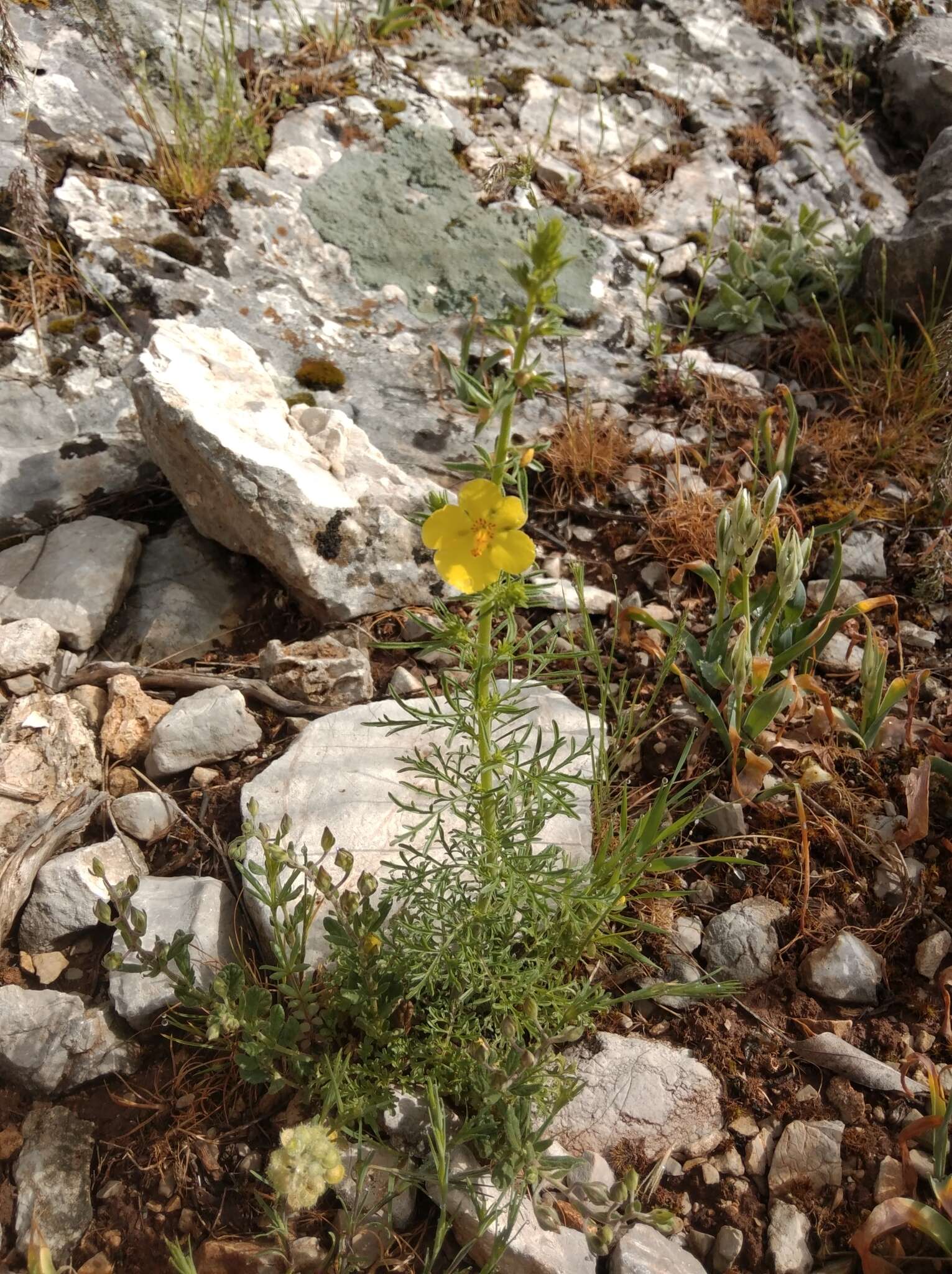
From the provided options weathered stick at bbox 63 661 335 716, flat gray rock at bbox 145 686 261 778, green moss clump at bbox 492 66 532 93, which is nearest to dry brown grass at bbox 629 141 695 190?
green moss clump at bbox 492 66 532 93

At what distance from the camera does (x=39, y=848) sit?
226 cm

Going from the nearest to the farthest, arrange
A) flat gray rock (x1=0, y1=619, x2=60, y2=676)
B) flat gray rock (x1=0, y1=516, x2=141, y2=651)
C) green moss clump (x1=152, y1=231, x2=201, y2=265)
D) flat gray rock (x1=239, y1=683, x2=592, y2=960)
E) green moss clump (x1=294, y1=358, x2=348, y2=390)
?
flat gray rock (x1=239, y1=683, x2=592, y2=960) < flat gray rock (x1=0, y1=619, x2=60, y2=676) < flat gray rock (x1=0, y1=516, x2=141, y2=651) < green moss clump (x1=294, y1=358, x2=348, y2=390) < green moss clump (x1=152, y1=231, x2=201, y2=265)

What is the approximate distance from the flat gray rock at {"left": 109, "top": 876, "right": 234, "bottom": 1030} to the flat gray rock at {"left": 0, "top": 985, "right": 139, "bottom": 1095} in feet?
0.20

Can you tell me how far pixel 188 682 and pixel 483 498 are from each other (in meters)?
1.43

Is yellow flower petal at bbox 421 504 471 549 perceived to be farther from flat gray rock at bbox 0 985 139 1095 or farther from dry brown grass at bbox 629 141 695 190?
dry brown grass at bbox 629 141 695 190

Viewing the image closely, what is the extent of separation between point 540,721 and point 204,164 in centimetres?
268

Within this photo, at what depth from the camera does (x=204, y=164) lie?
3562 mm

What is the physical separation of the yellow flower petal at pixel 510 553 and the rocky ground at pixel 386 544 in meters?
0.82

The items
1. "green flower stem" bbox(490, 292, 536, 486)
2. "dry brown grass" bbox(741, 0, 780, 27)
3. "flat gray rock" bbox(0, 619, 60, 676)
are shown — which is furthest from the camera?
"dry brown grass" bbox(741, 0, 780, 27)

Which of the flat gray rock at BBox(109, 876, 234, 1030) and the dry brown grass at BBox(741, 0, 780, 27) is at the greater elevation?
the dry brown grass at BBox(741, 0, 780, 27)

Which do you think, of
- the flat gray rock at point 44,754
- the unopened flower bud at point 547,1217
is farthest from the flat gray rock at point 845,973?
the flat gray rock at point 44,754

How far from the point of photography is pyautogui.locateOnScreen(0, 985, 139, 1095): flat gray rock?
1.96 meters

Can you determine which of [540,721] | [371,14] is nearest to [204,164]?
[371,14]

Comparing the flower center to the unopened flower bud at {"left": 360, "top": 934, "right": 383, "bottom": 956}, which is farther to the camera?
the unopened flower bud at {"left": 360, "top": 934, "right": 383, "bottom": 956}
